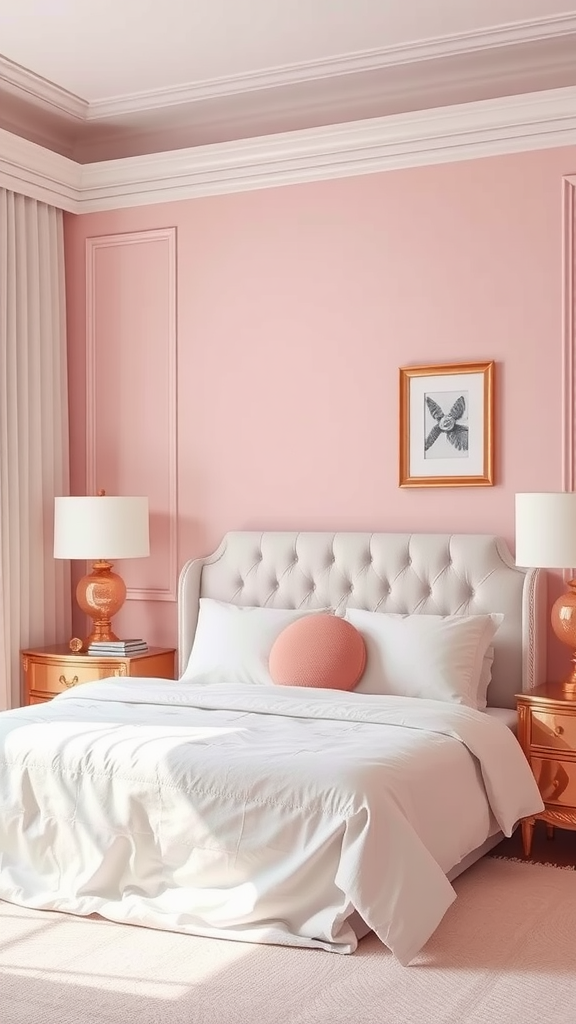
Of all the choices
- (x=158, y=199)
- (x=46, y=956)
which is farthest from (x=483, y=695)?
(x=158, y=199)

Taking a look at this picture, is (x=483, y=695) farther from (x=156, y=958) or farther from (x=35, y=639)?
(x=35, y=639)

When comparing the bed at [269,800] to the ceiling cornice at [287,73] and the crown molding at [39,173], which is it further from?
the crown molding at [39,173]

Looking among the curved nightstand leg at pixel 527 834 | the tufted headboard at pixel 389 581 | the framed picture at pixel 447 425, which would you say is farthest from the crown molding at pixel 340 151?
the curved nightstand leg at pixel 527 834

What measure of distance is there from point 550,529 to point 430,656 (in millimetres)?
698

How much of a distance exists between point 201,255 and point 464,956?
3.60m

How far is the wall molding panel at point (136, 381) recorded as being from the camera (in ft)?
18.9

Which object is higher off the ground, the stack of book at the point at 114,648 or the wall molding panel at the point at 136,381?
the wall molding panel at the point at 136,381

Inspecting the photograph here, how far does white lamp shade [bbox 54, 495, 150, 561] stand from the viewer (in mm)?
5332

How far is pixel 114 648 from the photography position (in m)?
5.37

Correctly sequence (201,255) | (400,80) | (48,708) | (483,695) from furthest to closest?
(201,255), (400,80), (483,695), (48,708)

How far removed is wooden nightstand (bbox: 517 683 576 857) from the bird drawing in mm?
1215

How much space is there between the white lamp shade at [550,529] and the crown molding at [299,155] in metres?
1.58

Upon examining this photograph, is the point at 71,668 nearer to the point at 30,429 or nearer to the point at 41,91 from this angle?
the point at 30,429

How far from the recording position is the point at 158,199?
5734 millimetres
